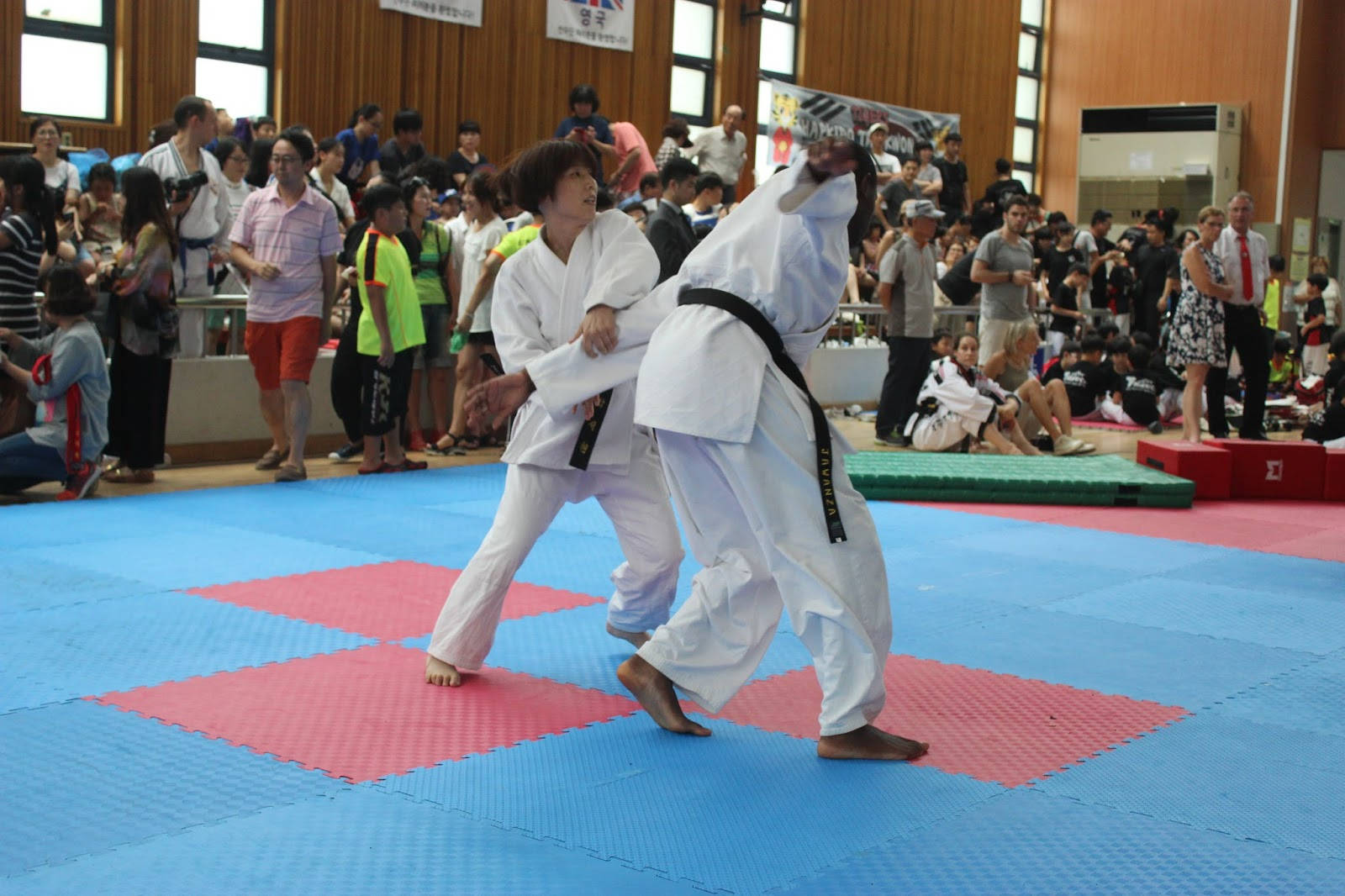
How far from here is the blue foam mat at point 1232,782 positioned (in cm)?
303

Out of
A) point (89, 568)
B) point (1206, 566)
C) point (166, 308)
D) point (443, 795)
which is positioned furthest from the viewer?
point (166, 308)

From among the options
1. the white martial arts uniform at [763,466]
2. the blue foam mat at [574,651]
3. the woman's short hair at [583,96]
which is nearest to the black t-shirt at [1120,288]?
the woman's short hair at [583,96]

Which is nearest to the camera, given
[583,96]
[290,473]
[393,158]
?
[290,473]

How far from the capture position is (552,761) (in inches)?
131

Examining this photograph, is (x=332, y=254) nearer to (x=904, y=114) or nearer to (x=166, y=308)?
(x=166, y=308)

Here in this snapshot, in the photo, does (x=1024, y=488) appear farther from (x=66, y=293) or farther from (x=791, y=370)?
(x=66, y=293)

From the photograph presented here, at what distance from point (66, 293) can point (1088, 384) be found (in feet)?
29.5

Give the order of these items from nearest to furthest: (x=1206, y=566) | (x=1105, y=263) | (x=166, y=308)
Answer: (x=1206, y=566) < (x=166, y=308) < (x=1105, y=263)

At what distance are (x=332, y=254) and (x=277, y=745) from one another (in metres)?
4.86

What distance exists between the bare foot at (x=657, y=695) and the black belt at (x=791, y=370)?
0.66 m

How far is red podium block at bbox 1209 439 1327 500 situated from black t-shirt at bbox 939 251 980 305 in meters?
4.13

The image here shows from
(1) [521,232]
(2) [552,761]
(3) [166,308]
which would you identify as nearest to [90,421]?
(3) [166,308]

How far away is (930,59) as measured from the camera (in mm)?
20500

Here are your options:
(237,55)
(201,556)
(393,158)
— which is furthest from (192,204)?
(237,55)
